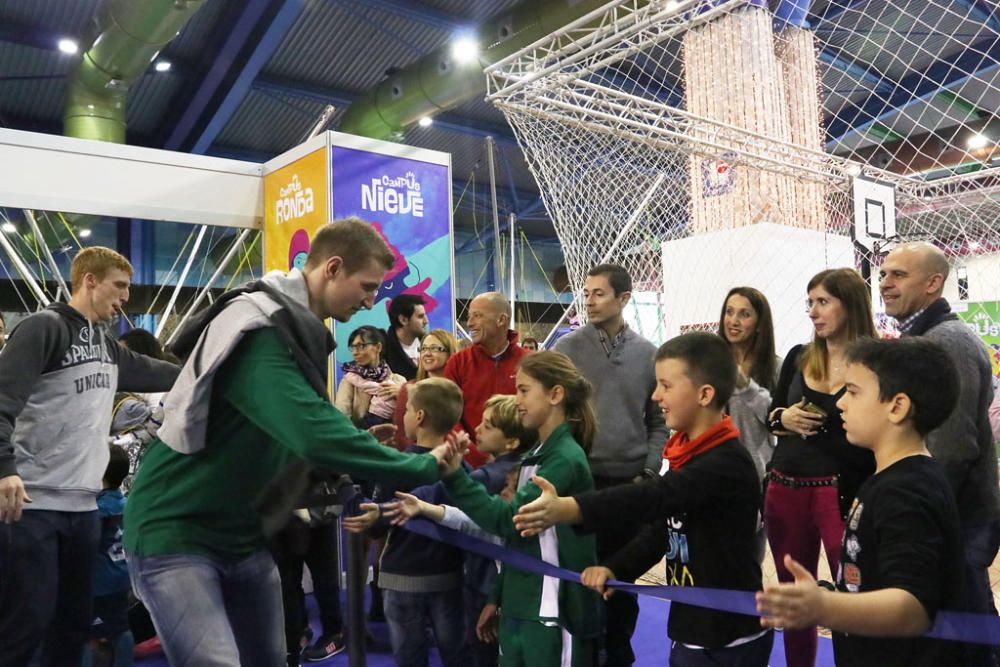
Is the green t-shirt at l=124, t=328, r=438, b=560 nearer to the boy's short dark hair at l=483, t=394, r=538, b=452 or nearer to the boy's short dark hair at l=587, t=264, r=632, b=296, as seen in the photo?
the boy's short dark hair at l=483, t=394, r=538, b=452

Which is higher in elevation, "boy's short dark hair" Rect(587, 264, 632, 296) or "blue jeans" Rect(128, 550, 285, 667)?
"boy's short dark hair" Rect(587, 264, 632, 296)

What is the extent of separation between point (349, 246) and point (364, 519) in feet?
2.22

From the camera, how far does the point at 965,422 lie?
207 cm

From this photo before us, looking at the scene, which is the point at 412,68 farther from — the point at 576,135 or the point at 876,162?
the point at 876,162

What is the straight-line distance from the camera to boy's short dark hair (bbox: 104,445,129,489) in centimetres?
305

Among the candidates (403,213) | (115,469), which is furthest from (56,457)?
(403,213)

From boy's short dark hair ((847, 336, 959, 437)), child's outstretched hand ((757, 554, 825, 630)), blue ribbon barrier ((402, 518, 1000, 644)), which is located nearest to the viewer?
child's outstretched hand ((757, 554, 825, 630))

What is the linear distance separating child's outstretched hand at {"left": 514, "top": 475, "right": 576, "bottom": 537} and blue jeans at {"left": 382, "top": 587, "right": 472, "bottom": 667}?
1.10 meters

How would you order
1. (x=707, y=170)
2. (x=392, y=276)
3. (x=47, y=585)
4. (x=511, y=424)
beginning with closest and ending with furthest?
(x=47, y=585) < (x=511, y=424) < (x=392, y=276) < (x=707, y=170)

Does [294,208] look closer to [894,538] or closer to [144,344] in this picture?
[144,344]

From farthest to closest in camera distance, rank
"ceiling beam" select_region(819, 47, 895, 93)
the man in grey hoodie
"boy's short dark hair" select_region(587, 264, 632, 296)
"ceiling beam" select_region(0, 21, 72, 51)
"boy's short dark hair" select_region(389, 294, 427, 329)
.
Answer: "ceiling beam" select_region(819, 47, 895, 93), "ceiling beam" select_region(0, 21, 72, 51), "boy's short dark hair" select_region(389, 294, 427, 329), "boy's short dark hair" select_region(587, 264, 632, 296), the man in grey hoodie

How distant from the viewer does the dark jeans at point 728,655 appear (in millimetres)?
1686

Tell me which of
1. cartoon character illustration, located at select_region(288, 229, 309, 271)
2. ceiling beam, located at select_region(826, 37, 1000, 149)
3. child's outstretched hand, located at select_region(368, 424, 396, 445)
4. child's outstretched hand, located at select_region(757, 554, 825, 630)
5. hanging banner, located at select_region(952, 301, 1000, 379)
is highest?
ceiling beam, located at select_region(826, 37, 1000, 149)

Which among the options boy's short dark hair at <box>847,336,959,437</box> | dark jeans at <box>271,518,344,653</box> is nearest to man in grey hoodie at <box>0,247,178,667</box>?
dark jeans at <box>271,518,344,653</box>
